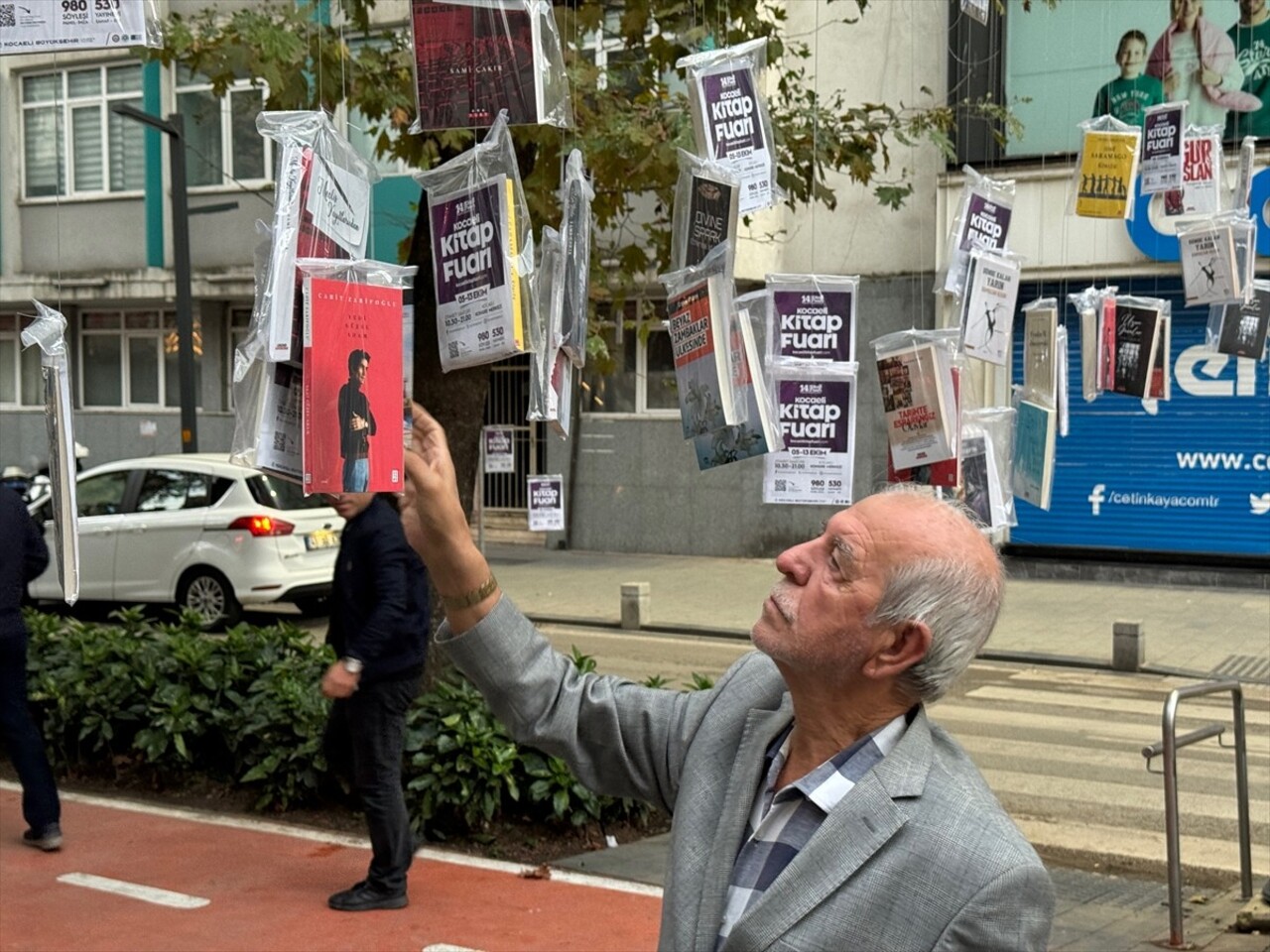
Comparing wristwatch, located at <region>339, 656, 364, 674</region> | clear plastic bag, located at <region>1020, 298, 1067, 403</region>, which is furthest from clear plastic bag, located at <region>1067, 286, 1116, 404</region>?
wristwatch, located at <region>339, 656, 364, 674</region>

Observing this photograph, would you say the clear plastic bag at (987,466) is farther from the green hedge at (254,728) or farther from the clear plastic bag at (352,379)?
the clear plastic bag at (352,379)

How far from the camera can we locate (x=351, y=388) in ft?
8.99

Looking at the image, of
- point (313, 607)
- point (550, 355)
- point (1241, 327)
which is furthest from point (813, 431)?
point (313, 607)

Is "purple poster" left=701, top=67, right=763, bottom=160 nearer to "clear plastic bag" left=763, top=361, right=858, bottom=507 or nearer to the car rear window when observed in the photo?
"clear plastic bag" left=763, top=361, right=858, bottom=507

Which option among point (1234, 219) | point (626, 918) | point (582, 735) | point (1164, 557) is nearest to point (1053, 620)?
point (1164, 557)

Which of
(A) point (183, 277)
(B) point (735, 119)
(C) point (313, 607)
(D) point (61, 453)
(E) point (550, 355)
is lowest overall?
(C) point (313, 607)

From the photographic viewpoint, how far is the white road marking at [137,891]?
6.08 meters

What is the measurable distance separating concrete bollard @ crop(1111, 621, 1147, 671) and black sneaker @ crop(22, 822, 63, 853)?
9.06 meters

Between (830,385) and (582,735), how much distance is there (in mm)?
2791

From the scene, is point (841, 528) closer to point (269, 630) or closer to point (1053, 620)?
point (269, 630)

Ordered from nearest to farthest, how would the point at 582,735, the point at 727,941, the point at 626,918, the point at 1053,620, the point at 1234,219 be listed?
1. the point at 727,941
2. the point at 582,735
3. the point at 626,918
4. the point at 1234,219
5. the point at 1053,620

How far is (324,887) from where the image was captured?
627 centimetres

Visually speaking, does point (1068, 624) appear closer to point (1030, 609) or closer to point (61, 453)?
point (1030, 609)

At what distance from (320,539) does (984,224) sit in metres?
9.69
